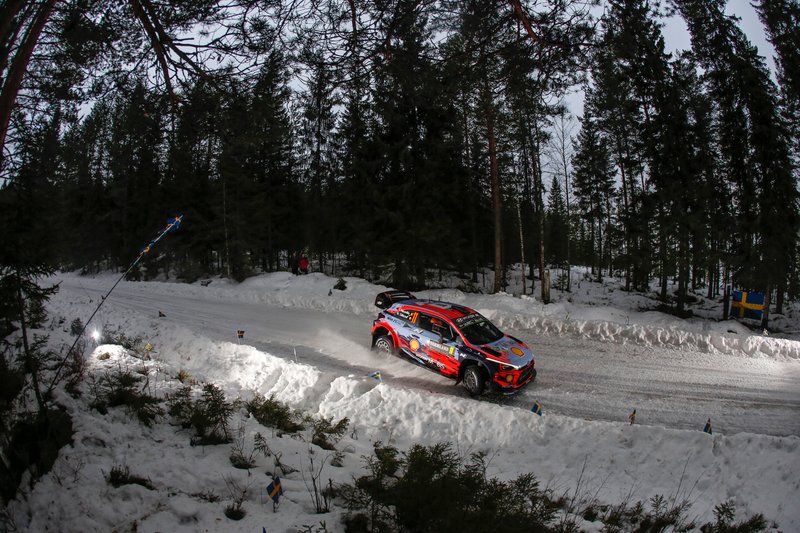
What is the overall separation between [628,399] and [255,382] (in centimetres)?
873

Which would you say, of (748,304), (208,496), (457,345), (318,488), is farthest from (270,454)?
(748,304)

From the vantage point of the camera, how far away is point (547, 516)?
3.55 m

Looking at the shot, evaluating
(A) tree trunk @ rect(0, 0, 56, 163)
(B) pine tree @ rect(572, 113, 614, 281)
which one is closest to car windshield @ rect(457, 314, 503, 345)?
(A) tree trunk @ rect(0, 0, 56, 163)

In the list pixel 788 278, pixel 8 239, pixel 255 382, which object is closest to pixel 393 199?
pixel 255 382

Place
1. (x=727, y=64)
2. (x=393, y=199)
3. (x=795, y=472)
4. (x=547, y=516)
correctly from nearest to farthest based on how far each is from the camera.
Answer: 1. (x=547, y=516)
2. (x=795, y=472)
3. (x=727, y=64)
4. (x=393, y=199)

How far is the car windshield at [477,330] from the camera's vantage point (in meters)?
9.20

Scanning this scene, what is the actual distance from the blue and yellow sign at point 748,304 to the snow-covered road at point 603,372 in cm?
1383

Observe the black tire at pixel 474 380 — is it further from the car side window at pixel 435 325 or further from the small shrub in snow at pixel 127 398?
the small shrub in snow at pixel 127 398

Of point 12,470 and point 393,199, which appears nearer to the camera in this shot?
point 12,470

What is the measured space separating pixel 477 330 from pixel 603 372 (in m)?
3.74

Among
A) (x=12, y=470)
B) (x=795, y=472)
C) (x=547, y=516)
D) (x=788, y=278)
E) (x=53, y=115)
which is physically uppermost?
(x=53, y=115)

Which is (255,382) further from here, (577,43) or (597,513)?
(577,43)

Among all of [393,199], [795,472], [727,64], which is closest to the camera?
[795,472]

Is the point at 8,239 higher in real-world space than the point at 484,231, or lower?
lower
